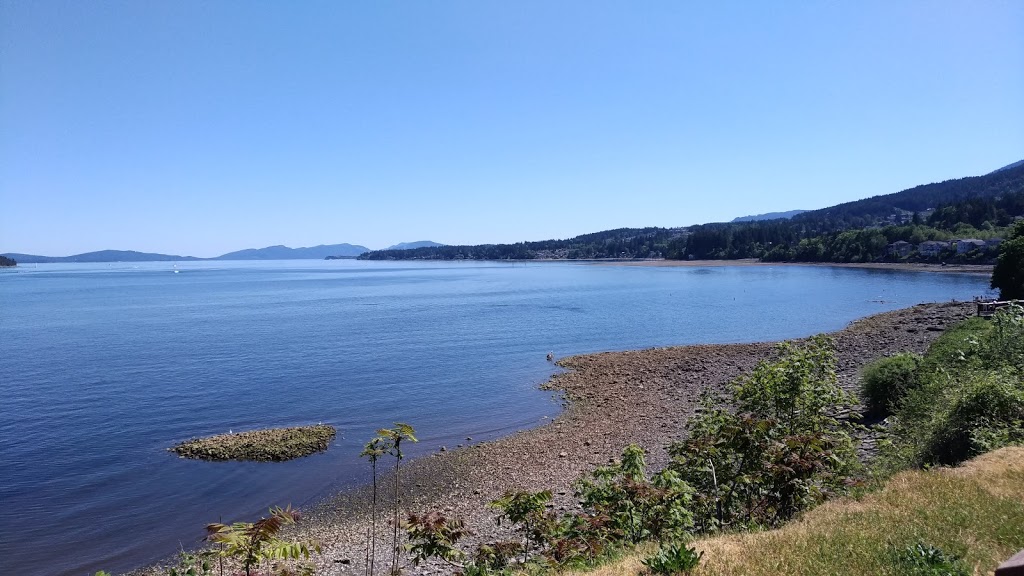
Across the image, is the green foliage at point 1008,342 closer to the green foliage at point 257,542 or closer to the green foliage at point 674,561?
the green foliage at point 674,561

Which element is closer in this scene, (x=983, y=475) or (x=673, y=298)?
(x=983, y=475)

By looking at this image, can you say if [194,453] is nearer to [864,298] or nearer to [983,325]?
[983,325]

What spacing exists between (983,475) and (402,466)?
17.6 m

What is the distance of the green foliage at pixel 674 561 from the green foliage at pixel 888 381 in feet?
56.9

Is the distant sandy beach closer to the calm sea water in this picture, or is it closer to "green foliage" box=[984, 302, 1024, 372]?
the calm sea water

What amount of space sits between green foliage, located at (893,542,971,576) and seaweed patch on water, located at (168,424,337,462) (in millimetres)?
20748

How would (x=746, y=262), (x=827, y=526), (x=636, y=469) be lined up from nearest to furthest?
1. (x=827, y=526)
2. (x=636, y=469)
3. (x=746, y=262)

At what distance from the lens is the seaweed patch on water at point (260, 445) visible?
862 inches

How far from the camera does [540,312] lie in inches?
2753

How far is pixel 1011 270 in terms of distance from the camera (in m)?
50.5

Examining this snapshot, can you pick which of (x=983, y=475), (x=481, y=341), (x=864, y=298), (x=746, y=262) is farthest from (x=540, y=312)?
(x=746, y=262)

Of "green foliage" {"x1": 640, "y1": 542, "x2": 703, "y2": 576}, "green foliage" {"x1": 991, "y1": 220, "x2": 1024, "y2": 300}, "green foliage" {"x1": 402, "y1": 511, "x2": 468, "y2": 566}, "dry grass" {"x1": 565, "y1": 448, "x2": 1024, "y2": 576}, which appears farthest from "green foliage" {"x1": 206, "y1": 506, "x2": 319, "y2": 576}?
"green foliage" {"x1": 991, "y1": 220, "x2": 1024, "y2": 300}

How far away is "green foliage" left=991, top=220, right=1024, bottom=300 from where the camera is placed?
161 ft

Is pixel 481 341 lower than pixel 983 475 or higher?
lower
